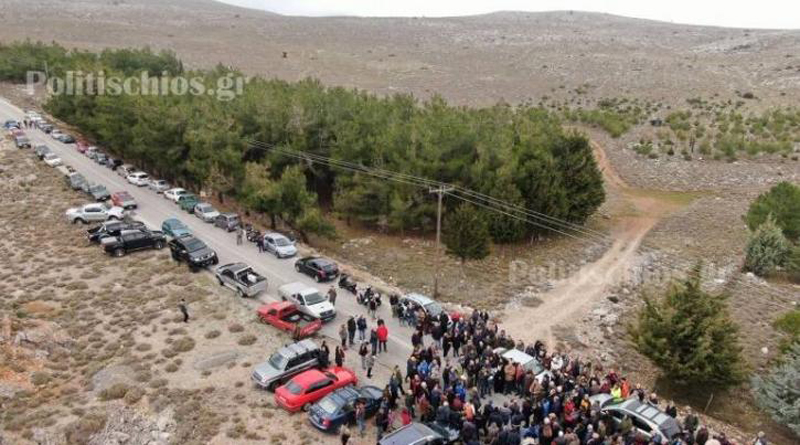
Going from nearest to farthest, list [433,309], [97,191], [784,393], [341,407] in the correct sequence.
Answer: [341,407]
[784,393]
[433,309]
[97,191]

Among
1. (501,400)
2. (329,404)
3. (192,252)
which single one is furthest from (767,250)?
(192,252)

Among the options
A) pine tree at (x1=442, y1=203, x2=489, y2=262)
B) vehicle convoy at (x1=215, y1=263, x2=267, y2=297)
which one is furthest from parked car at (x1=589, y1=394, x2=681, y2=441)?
vehicle convoy at (x1=215, y1=263, x2=267, y2=297)

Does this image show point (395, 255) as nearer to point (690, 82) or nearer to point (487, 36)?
point (690, 82)

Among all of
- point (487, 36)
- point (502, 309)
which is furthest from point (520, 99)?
point (502, 309)

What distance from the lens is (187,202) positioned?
44.6 meters

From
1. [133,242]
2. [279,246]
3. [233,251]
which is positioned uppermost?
[279,246]

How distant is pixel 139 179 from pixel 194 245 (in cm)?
1994

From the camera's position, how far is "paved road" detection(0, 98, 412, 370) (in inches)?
1055

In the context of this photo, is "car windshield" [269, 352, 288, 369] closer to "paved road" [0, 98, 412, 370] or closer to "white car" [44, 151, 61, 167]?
"paved road" [0, 98, 412, 370]

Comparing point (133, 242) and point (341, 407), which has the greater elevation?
point (133, 242)

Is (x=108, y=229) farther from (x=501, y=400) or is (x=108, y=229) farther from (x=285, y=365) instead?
(x=501, y=400)

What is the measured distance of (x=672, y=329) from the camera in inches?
969

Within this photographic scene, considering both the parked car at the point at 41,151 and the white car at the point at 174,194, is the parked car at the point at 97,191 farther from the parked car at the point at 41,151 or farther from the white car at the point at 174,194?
the parked car at the point at 41,151

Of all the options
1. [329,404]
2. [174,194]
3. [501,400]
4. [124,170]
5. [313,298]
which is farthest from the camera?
[124,170]
